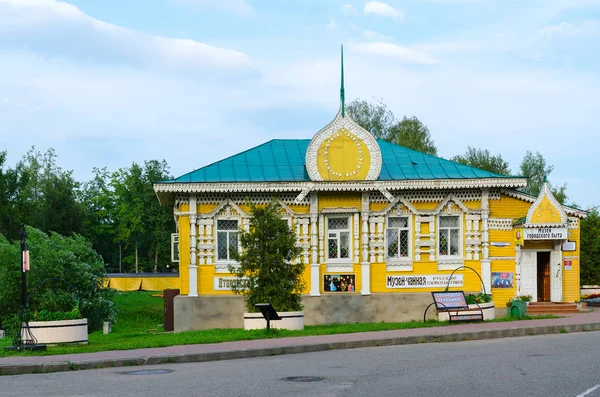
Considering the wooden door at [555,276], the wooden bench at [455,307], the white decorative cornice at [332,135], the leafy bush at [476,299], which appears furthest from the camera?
the wooden door at [555,276]

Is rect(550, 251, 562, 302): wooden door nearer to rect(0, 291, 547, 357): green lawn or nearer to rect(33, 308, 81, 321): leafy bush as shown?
rect(0, 291, 547, 357): green lawn

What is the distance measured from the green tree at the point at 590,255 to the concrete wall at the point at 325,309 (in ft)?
58.5

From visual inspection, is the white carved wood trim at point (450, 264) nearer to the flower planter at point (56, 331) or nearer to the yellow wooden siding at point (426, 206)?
the yellow wooden siding at point (426, 206)

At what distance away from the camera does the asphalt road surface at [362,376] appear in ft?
A: 37.7

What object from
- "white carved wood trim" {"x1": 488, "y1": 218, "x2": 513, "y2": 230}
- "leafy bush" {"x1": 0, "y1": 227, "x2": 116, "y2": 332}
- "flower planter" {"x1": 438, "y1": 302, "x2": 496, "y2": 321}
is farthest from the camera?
"leafy bush" {"x1": 0, "y1": 227, "x2": 116, "y2": 332}

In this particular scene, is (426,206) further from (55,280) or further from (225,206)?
(55,280)

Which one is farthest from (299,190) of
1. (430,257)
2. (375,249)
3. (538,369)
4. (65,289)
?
(538,369)

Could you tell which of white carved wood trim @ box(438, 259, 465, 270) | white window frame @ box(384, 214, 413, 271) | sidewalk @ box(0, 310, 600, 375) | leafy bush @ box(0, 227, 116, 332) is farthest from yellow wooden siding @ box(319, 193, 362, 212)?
leafy bush @ box(0, 227, 116, 332)

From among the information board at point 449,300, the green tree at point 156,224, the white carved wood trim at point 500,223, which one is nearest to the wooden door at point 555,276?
the white carved wood trim at point 500,223

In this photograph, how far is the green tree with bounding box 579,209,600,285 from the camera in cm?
4312

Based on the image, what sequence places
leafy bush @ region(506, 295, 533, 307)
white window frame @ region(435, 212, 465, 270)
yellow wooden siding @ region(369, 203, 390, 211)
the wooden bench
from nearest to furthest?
the wooden bench → leafy bush @ region(506, 295, 533, 307) → white window frame @ region(435, 212, 465, 270) → yellow wooden siding @ region(369, 203, 390, 211)

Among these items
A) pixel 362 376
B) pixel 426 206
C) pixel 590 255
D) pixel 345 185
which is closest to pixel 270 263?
pixel 345 185

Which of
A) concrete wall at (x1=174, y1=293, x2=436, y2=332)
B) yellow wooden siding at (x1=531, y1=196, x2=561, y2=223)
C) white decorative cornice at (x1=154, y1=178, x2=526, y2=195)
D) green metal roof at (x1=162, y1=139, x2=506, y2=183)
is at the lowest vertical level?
concrete wall at (x1=174, y1=293, x2=436, y2=332)

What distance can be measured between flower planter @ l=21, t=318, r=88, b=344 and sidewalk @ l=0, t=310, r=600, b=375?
2.16 m
